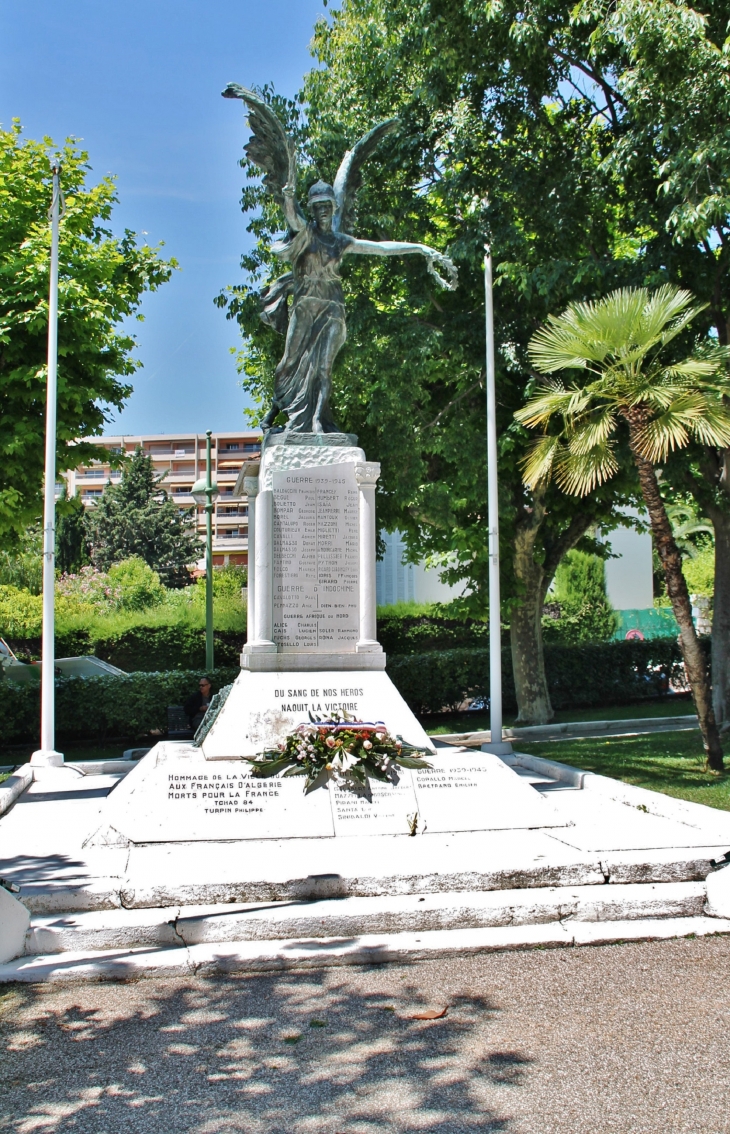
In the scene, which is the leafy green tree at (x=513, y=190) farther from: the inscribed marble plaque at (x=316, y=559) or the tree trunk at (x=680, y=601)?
the inscribed marble plaque at (x=316, y=559)

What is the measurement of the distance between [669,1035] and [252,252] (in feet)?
56.0

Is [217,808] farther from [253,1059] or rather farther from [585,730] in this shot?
[585,730]

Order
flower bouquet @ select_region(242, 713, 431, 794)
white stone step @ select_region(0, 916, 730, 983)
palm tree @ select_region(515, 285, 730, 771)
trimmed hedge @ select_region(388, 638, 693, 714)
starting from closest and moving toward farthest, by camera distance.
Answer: white stone step @ select_region(0, 916, 730, 983), flower bouquet @ select_region(242, 713, 431, 794), palm tree @ select_region(515, 285, 730, 771), trimmed hedge @ select_region(388, 638, 693, 714)

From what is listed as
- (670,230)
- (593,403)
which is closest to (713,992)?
(593,403)

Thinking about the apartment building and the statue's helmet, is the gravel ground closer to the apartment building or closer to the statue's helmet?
the statue's helmet

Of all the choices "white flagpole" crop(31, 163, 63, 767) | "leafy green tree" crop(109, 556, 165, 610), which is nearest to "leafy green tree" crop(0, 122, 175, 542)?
"white flagpole" crop(31, 163, 63, 767)

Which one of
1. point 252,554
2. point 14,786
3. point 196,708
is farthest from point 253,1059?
point 196,708

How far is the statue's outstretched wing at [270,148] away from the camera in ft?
33.0

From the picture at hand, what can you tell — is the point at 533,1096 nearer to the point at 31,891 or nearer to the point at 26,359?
the point at 31,891

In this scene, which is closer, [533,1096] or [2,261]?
[533,1096]

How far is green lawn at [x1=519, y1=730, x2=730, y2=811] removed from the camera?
33.6 ft

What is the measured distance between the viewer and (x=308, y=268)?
10.4 metres

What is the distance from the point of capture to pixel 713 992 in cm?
485

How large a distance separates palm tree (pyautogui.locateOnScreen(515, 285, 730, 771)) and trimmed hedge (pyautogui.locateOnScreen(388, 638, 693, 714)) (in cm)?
855
